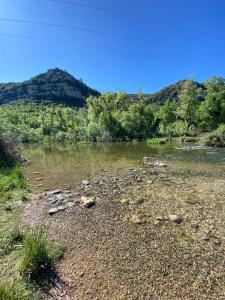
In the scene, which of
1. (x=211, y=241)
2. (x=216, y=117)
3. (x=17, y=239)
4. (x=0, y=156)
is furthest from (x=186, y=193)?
(x=216, y=117)

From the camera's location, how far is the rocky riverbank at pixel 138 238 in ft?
15.6

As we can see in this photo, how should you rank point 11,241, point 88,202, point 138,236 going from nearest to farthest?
point 11,241, point 138,236, point 88,202

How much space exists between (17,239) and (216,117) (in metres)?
57.7

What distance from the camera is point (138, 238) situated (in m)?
Result: 6.66

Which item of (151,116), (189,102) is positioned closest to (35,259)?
(189,102)

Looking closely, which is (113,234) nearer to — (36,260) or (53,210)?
(36,260)

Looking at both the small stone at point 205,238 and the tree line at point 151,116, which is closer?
the small stone at point 205,238

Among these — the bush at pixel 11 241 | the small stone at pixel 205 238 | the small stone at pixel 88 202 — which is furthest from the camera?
the small stone at pixel 88 202

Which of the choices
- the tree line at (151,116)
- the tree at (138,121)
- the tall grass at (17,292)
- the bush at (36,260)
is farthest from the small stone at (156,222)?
the tree at (138,121)

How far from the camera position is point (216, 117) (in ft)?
185

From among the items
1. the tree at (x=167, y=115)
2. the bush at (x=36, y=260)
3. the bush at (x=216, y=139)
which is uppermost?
the tree at (x=167, y=115)

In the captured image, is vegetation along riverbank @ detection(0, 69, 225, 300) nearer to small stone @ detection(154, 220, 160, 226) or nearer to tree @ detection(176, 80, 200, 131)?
small stone @ detection(154, 220, 160, 226)

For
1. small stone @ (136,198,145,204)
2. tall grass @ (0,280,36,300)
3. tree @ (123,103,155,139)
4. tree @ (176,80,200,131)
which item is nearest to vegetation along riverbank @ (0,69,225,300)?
tall grass @ (0,280,36,300)

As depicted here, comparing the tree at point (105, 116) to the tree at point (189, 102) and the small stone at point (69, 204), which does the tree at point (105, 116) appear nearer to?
the tree at point (189, 102)
